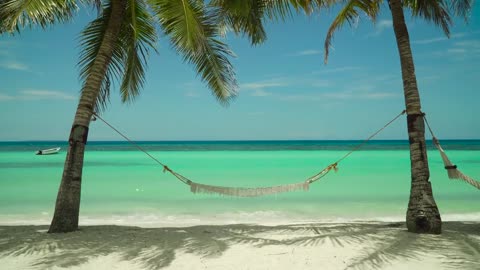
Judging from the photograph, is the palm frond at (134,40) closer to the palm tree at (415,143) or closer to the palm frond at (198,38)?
the palm frond at (198,38)

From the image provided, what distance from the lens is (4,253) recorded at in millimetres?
2805

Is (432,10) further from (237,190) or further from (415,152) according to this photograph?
(237,190)

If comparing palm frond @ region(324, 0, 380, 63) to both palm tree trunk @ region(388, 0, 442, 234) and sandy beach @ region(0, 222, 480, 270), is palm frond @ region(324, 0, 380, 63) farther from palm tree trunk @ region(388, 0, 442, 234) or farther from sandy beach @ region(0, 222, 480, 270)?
sandy beach @ region(0, 222, 480, 270)

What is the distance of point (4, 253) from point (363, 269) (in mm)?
2868

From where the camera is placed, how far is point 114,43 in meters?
3.75

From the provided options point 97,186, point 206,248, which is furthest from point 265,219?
point 97,186

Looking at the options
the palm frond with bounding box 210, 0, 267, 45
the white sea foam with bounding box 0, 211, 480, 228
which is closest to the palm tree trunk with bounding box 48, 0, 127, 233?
the palm frond with bounding box 210, 0, 267, 45

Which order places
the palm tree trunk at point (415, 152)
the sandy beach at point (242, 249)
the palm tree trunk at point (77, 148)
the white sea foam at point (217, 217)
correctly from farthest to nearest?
the white sea foam at point (217, 217)
the palm tree trunk at point (77, 148)
the palm tree trunk at point (415, 152)
the sandy beach at point (242, 249)

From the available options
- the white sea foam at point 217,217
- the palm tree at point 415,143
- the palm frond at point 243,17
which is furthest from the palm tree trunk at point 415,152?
the white sea foam at point 217,217

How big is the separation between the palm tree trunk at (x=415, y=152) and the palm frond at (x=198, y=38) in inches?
76.4

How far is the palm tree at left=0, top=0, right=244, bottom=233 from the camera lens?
3436 millimetres

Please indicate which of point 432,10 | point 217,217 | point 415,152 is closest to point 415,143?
point 415,152

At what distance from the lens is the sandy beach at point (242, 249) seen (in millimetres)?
2584

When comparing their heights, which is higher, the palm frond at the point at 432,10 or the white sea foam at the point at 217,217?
the palm frond at the point at 432,10
